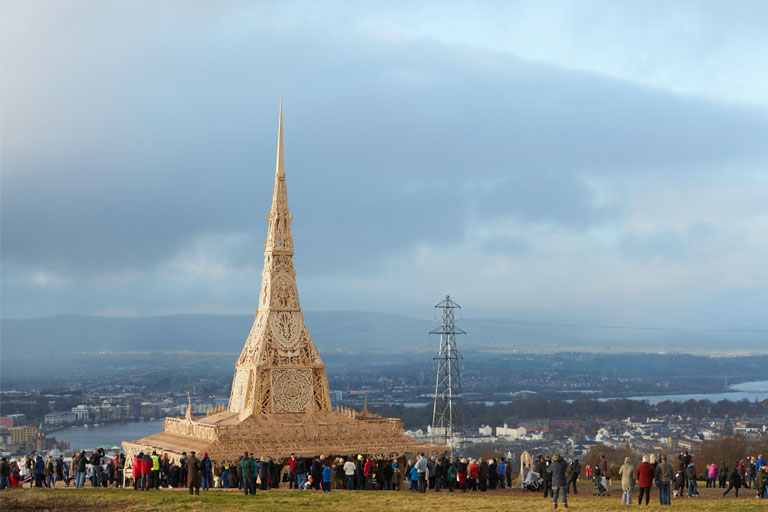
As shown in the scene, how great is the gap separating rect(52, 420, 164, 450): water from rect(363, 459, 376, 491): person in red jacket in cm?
5149

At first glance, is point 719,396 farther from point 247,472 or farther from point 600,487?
point 247,472

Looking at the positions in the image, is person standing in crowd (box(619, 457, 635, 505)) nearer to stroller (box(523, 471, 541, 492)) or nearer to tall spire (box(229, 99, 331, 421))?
stroller (box(523, 471, 541, 492))

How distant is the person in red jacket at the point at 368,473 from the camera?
32.2 meters

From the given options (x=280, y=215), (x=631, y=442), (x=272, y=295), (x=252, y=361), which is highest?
(x=280, y=215)

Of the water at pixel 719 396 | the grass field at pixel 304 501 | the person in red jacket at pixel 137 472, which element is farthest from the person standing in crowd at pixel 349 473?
the water at pixel 719 396

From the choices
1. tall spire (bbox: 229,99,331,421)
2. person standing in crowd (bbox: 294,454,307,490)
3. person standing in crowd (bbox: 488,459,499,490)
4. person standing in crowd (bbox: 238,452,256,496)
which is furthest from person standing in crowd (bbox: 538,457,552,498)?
tall spire (bbox: 229,99,331,421)

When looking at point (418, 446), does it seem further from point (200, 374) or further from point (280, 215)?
point (200, 374)

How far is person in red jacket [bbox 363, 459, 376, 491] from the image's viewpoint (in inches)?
1266

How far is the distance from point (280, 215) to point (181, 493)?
17001 mm

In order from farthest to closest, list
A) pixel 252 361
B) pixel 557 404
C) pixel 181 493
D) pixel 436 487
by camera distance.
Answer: pixel 557 404 < pixel 252 361 < pixel 436 487 < pixel 181 493

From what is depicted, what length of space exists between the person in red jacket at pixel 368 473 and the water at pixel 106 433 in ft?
169

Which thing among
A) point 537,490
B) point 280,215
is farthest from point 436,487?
point 280,215

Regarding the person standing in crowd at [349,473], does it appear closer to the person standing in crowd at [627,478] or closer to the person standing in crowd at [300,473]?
the person standing in crowd at [300,473]

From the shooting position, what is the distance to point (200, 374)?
18438 cm
